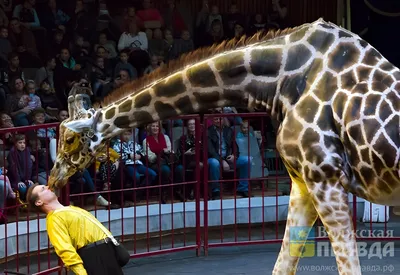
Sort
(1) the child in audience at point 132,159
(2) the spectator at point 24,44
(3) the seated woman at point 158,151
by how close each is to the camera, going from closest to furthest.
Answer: (1) the child in audience at point 132,159, (3) the seated woman at point 158,151, (2) the spectator at point 24,44

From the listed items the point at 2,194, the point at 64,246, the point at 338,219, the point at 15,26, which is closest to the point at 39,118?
the point at 15,26

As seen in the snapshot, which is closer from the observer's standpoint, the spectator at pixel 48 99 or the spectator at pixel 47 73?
the spectator at pixel 48 99

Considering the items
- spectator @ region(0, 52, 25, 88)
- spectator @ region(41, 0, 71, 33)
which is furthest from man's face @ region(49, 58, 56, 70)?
spectator @ region(41, 0, 71, 33)

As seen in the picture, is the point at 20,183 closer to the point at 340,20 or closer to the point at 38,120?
the point at 38,120

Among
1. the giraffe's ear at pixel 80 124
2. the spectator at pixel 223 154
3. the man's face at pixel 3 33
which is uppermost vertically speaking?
the man's face at pixel 3 33

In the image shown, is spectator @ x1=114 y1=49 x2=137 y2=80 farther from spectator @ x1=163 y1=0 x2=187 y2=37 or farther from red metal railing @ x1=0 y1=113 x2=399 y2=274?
red metal railing @ x1=0 y1=113 x2=399 y2=274

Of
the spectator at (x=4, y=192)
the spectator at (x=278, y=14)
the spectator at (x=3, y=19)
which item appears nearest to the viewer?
the spectator at (x=4, y=192)

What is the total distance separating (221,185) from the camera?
33.1 ft

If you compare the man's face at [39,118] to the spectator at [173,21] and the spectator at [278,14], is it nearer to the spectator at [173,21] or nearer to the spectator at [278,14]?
the spectator at [173,21]

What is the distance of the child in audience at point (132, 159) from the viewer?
9.65m

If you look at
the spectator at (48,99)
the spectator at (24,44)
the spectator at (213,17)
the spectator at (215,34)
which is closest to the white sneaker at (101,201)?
the spectator at (48,99)

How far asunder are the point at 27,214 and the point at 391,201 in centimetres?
336

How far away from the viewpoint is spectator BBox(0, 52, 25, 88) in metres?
12.8

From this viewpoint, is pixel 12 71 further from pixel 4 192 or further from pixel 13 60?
pixel 4 192
